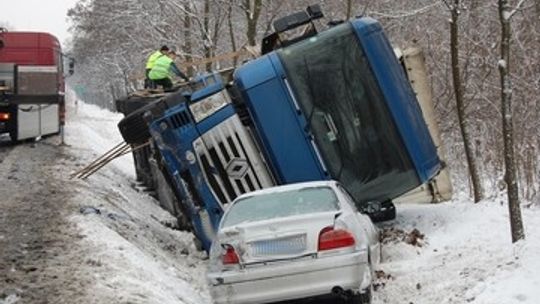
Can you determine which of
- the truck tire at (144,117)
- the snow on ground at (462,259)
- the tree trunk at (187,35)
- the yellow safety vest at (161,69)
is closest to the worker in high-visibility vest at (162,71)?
the yellow safety vest at (161,69)

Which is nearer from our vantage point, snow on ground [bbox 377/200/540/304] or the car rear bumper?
the car rear bumper

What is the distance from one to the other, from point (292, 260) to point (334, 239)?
417 millimetres

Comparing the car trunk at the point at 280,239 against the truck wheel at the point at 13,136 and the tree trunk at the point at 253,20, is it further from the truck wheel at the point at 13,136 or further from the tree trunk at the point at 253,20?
the truck wheel at the point at 13,136

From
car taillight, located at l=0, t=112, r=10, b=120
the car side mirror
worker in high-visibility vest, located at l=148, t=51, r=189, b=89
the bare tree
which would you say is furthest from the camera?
car taillight, located at l=0, t=112, r=10, b=120

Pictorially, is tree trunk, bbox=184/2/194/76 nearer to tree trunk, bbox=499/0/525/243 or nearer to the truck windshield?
the truck windshield

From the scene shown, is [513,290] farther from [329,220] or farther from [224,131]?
[224,131]

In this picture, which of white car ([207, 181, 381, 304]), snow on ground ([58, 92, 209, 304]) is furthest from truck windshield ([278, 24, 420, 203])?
white car ([207, 181, 381, 304])

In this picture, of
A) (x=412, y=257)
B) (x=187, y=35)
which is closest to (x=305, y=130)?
(x=412, y=257)

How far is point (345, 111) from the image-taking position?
10125mm

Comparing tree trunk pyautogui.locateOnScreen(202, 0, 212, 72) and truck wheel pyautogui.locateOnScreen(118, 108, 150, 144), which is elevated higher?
tree trunk pyautogui.locateOnScreen(202, 0, 212, 72)

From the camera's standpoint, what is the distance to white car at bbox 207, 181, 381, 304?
6.70 m

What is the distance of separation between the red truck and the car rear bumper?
505 inches

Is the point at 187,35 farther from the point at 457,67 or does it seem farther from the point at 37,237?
the point at 37,237

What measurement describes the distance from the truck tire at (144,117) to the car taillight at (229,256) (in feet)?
12.1
